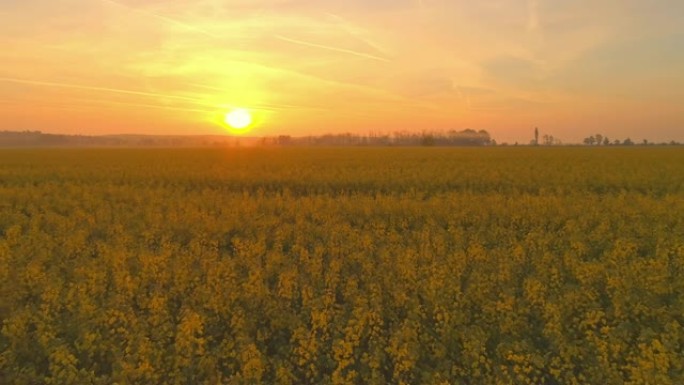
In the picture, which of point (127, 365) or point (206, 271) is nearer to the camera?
point (127, 365)

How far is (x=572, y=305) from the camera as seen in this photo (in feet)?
17.7

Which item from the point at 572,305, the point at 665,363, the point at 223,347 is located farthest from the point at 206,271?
the point at 665,363

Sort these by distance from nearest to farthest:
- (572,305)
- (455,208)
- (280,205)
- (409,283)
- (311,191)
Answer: (572,305)
(409,283)
(455,208)
(280,205)
(311,191)

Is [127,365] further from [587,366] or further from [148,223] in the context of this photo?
[148,223]

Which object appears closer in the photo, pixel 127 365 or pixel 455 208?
pixel 127 365

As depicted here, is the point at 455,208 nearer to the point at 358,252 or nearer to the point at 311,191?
the point at 358,252

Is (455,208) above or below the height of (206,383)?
above

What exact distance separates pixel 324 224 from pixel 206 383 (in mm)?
6249

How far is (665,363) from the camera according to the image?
13.3 feet

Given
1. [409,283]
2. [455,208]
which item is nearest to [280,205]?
[455,208]

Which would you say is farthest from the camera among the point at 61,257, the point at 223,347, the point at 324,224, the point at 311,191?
the point at 311,191

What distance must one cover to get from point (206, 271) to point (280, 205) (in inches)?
237

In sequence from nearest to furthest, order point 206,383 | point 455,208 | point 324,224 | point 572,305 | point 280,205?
point 206,383 → point 572,305 → point 324,224 → point 455,208 → point 280,205

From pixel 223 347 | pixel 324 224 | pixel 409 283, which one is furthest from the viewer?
pixel 324 224
